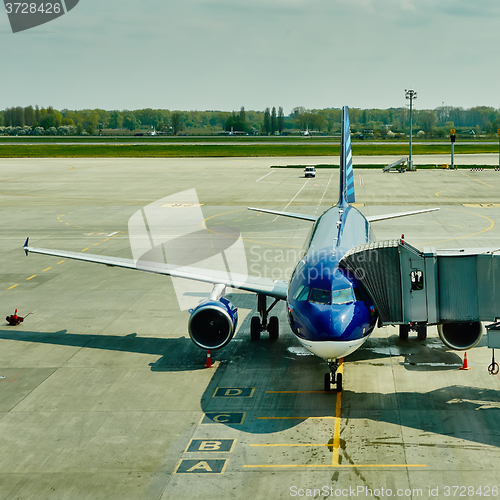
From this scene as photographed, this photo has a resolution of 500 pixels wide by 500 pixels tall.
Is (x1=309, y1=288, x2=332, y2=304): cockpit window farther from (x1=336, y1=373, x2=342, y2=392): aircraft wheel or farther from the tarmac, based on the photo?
the tarmac

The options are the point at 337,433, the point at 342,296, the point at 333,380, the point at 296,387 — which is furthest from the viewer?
the point at 296,387

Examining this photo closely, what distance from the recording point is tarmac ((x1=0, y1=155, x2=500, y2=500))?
14344 millimetres

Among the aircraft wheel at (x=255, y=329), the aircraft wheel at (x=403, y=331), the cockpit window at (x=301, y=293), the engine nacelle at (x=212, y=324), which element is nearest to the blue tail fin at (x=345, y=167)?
the aircraft wheel at (x=403, y=331)

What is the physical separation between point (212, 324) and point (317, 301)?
5114 mm

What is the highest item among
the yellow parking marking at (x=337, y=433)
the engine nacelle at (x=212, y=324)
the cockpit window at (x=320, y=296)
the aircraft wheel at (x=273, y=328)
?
the cockpit window at (x=320, y=296)

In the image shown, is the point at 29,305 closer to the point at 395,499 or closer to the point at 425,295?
the point at 425,295

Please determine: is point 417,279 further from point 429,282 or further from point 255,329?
point 255,329

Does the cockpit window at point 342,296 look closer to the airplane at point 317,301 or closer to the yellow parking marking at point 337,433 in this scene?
the airplane at point 317,301

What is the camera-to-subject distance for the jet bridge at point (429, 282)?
59.4ft

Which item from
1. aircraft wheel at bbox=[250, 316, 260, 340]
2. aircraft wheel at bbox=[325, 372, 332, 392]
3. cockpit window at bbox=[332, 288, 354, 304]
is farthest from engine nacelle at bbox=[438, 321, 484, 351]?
aircraft wheel at bbox=[250, 316, 260, 340]

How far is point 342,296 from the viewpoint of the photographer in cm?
1819

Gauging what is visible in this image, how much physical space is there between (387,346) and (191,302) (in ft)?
33.2

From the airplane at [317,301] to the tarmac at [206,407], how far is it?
48.6 inches

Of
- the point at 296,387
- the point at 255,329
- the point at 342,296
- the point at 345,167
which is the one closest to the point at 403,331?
the point at 255,329
